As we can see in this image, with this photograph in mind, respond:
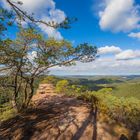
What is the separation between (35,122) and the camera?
10.0 meters

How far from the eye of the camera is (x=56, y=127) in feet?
29.6

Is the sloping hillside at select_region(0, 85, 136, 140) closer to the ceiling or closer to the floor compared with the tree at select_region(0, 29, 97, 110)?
closer to the floor

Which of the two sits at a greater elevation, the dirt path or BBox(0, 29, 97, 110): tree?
BBox(0, 29, 97, 110): tree

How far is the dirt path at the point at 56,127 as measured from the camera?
27.2 feet

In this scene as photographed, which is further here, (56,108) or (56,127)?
(56,108)

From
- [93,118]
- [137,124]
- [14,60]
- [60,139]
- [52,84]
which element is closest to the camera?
[60,139]

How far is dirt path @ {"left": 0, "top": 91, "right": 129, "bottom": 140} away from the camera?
830cm

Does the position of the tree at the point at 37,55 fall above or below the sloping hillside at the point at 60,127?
above

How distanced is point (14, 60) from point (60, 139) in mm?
5769

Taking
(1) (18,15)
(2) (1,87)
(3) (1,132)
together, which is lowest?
(3) (1,132)

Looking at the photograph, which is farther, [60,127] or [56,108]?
[56,108]

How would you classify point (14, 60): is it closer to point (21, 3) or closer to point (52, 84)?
point (21, 3)

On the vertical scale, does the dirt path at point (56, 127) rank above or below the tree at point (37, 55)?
below

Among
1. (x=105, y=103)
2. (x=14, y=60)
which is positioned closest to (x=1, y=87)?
(x=14, y=60)
